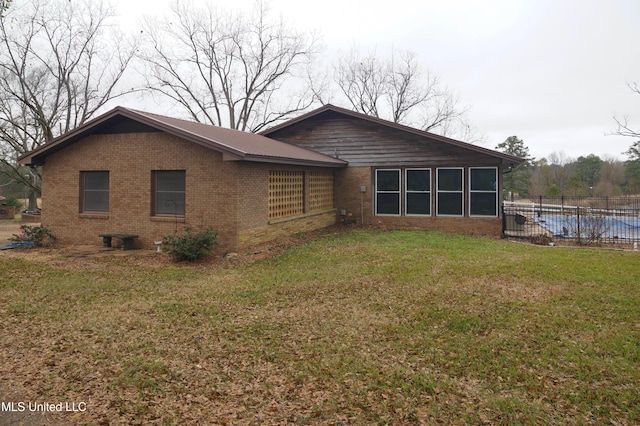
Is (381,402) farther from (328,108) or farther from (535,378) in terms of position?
(328,108)

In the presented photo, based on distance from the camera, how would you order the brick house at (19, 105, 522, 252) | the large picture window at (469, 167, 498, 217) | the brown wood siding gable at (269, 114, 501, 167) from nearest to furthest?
1. the brick house at (19, 105, 522, 252)
2. the large picture window at (469, 167, 498, 217)
3. the brown wood siding gable at (269, 114, 501, 167)

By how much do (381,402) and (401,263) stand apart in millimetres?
6569

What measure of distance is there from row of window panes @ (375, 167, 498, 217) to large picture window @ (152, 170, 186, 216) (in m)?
8.43

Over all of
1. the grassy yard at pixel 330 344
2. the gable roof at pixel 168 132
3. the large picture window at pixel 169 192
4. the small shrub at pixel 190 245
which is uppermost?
the gable roof at pixel 168 132

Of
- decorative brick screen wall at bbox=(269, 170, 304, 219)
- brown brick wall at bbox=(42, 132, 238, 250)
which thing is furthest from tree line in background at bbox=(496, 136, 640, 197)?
brown brick wall at bbox=(42, 132, 238, 250)

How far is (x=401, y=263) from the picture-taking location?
10641mm

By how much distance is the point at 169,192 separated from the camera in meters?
12.9

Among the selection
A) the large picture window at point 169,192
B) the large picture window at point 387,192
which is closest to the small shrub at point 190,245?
the large picture window at point 169,192

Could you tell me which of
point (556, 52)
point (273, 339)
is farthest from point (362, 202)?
point (273, 339)

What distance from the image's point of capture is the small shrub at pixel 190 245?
36.4ft

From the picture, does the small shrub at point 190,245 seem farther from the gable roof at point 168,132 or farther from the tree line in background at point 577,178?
the tree line in background at point 577,178

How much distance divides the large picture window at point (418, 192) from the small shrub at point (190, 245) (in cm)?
886

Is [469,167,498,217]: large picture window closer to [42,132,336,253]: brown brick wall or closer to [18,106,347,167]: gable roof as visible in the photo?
[18,106,347,167]: gable roof

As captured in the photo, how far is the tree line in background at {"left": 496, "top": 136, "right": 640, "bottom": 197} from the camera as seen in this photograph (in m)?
43.4
